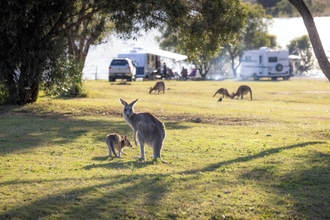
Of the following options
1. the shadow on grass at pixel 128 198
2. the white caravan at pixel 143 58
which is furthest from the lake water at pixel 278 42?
the shadow on grass at pixel 128 198

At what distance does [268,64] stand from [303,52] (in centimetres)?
2205

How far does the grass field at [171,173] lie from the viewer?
861 centimetres

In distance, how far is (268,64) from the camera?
200ft

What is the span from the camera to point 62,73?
68.1 ft

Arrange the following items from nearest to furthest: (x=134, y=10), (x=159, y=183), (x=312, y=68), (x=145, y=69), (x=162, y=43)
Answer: (x=159, y=183) < (x=134, y=10) < (x=145, y=69) < (x=162, y=43) < (x=312, y=68)

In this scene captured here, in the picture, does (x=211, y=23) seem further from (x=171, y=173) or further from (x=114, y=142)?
(x=171, y=173)

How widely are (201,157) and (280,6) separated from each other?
47.5 meters

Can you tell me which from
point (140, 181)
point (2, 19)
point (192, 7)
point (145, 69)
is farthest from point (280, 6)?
point (140, 181)

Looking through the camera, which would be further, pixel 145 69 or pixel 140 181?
pixel 145 69

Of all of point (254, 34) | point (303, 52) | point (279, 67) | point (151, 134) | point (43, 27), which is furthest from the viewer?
point (303, 52)

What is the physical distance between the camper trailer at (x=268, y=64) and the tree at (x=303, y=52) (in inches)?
688

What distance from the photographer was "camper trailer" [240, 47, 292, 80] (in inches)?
2407

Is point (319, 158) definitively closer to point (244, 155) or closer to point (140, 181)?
point (244, 155)

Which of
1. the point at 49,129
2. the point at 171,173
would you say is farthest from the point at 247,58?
the point at 171,173
